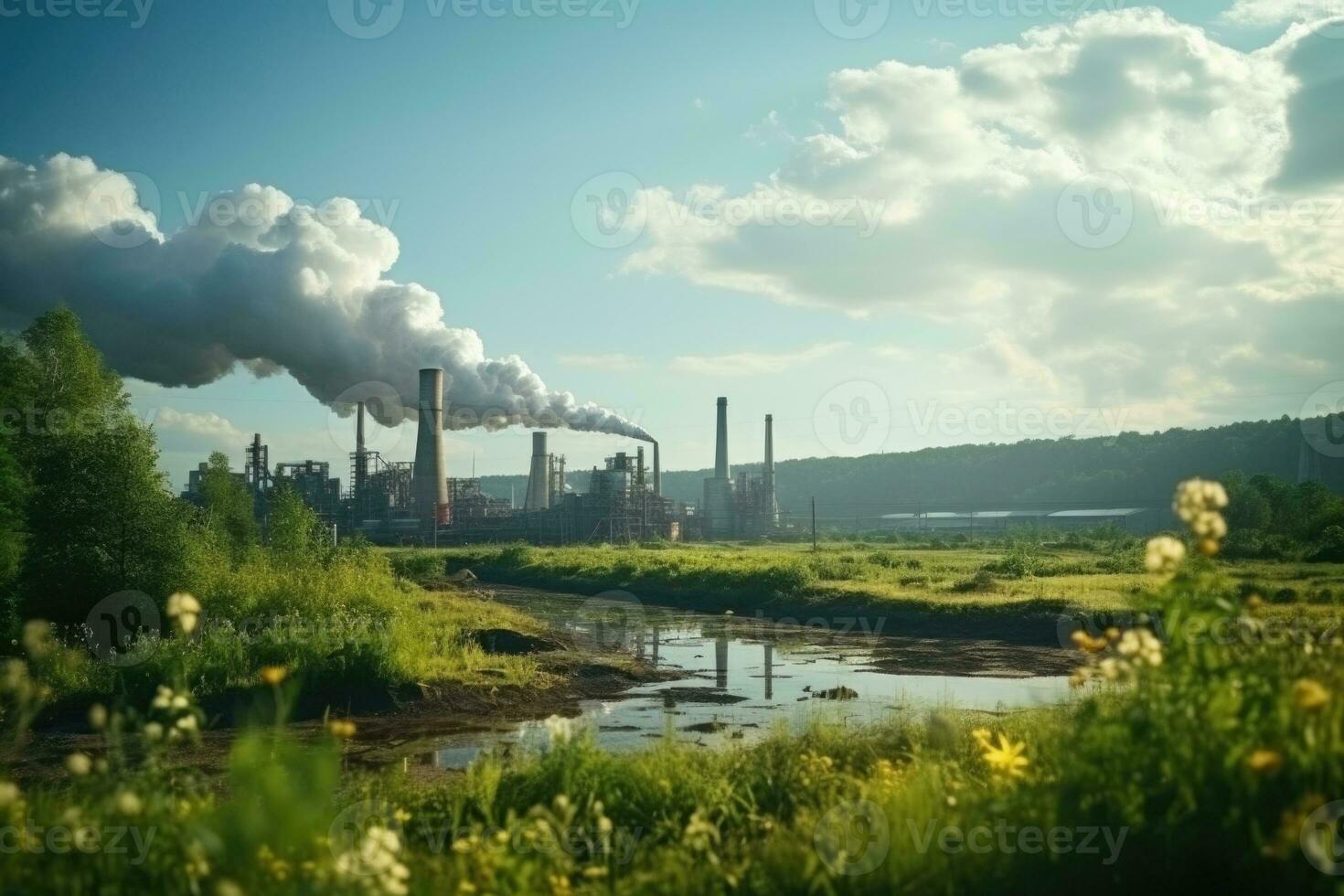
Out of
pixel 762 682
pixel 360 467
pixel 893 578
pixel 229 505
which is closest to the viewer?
pixel 762 682

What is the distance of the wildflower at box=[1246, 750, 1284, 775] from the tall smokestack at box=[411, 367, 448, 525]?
53.8 metres

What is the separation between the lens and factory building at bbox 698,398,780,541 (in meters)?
98.6

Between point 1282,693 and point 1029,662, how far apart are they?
1965 cm

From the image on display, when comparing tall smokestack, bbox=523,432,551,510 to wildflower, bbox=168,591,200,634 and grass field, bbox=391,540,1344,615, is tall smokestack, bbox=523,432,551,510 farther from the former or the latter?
wildflower, bbox=168,591,200,634

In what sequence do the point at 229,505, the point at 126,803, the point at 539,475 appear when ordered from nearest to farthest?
the point at 126,803 < the point at 229,505 < the point at 539,475

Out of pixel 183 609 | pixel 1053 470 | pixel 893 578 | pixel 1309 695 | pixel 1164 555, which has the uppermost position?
pixel 1053 470

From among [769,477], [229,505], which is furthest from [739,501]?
[229,505]

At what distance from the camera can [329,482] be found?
266ft

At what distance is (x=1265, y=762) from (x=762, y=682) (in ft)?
55.8

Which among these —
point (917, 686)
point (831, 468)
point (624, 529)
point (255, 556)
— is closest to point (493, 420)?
point (624, 529)

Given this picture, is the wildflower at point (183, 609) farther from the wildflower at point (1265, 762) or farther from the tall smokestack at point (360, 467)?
the tall smokestack at point (360, 467)

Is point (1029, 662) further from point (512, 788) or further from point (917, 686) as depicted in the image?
point (512, 788)

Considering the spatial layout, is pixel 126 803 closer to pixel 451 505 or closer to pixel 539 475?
pixel 451 505

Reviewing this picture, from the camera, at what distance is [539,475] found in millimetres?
96500
